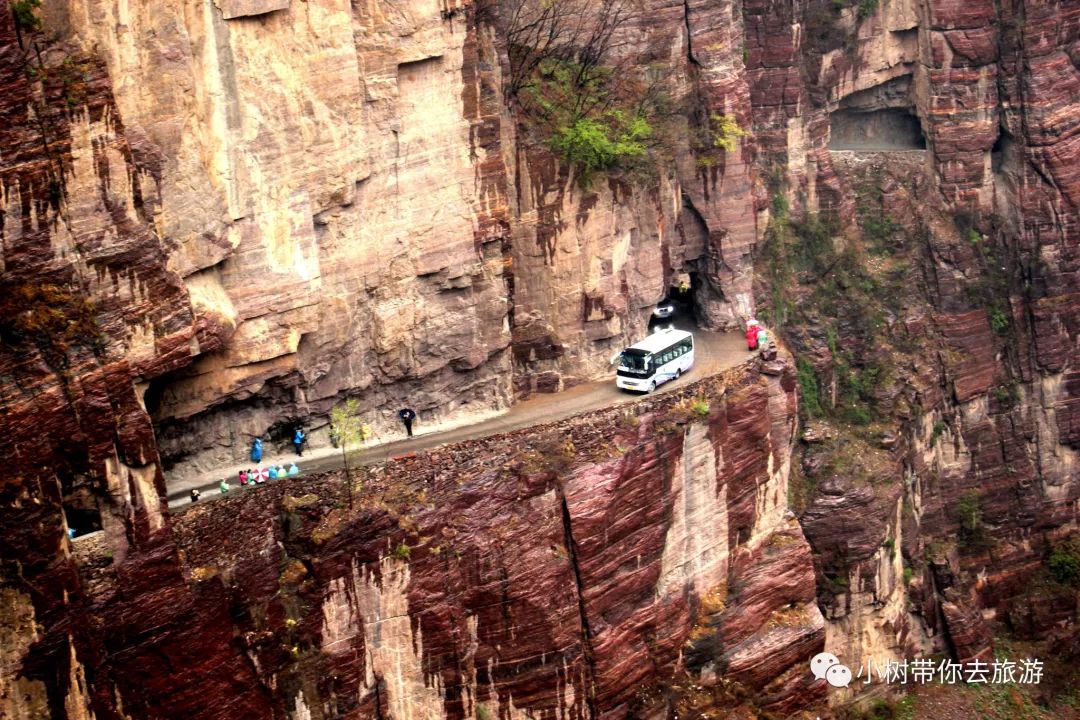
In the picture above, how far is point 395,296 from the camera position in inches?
2030

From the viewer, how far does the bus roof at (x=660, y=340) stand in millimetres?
56344

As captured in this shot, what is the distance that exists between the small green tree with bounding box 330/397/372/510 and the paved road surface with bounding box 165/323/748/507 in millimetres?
393

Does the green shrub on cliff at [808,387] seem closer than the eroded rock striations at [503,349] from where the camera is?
No

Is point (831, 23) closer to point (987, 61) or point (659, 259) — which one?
point (987, 61)

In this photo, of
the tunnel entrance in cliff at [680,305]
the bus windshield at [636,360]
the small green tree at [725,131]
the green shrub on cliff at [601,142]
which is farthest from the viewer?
the tunnel entrance in cliff at [680,305]

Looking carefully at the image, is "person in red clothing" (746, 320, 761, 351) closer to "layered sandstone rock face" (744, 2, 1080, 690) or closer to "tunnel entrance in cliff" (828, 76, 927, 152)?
"layered sandstone rock face" (744, 2, 1080, 690)

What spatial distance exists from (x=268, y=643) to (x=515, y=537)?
8756 mm

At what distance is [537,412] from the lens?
181 feet

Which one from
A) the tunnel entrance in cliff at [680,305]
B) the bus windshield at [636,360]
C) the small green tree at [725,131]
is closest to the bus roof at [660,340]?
the bus windshield at [636,360]

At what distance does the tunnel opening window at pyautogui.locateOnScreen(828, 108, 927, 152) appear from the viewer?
75625mm

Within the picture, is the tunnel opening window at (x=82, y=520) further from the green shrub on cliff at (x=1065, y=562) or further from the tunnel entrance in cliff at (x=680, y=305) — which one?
the green shrub on cliff at (x=1065, y=562)

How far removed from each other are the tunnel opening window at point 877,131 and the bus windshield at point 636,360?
77.8 feet

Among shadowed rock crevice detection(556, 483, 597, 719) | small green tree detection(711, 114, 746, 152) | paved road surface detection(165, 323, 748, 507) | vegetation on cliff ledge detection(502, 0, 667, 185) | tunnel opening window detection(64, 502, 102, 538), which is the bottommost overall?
shadowed rock crevice detection(556, 483, 597, 719)

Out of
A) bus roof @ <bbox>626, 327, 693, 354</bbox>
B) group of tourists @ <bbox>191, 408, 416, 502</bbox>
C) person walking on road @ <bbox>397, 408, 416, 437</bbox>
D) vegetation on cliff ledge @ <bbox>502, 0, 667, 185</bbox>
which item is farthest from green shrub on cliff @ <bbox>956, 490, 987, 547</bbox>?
group of tourists @ <bbox>191, 408, 416, 502</bbox>
